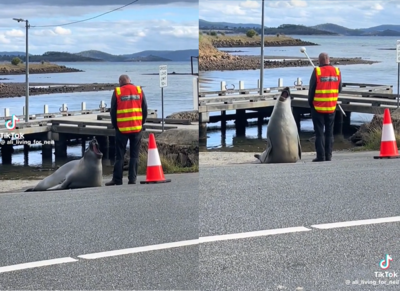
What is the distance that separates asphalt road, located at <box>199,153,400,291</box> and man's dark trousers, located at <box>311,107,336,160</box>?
2.11 m

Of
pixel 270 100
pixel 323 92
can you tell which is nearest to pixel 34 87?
pixel 323 92

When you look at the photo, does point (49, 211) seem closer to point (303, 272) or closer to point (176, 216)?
point (176, 216)

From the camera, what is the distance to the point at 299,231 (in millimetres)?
5781

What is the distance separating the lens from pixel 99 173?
9703 millimetres

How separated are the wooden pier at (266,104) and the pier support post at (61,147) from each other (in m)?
16.2

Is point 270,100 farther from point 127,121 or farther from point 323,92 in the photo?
point 127,121

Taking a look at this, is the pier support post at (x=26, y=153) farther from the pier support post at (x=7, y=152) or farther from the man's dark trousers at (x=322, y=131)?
the man's dark trousers at (x=322, y=131)

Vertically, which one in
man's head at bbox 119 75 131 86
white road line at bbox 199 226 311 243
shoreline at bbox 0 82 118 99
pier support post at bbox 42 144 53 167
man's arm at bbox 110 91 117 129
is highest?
man's head at bbox 119 75 131 86

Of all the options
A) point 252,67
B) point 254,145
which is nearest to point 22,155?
point 254,145

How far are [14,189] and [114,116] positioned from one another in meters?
2.04

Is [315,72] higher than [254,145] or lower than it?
higher

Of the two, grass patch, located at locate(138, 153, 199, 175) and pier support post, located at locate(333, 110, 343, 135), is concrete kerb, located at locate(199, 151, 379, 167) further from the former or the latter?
pier support post, located at locate(333, 110, 343, 135)

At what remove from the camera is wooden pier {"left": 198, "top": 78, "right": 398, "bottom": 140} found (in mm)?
28500

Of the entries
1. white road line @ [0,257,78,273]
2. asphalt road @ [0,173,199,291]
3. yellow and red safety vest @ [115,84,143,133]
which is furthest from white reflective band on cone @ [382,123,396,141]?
white road line @ [0,257,78,273]
